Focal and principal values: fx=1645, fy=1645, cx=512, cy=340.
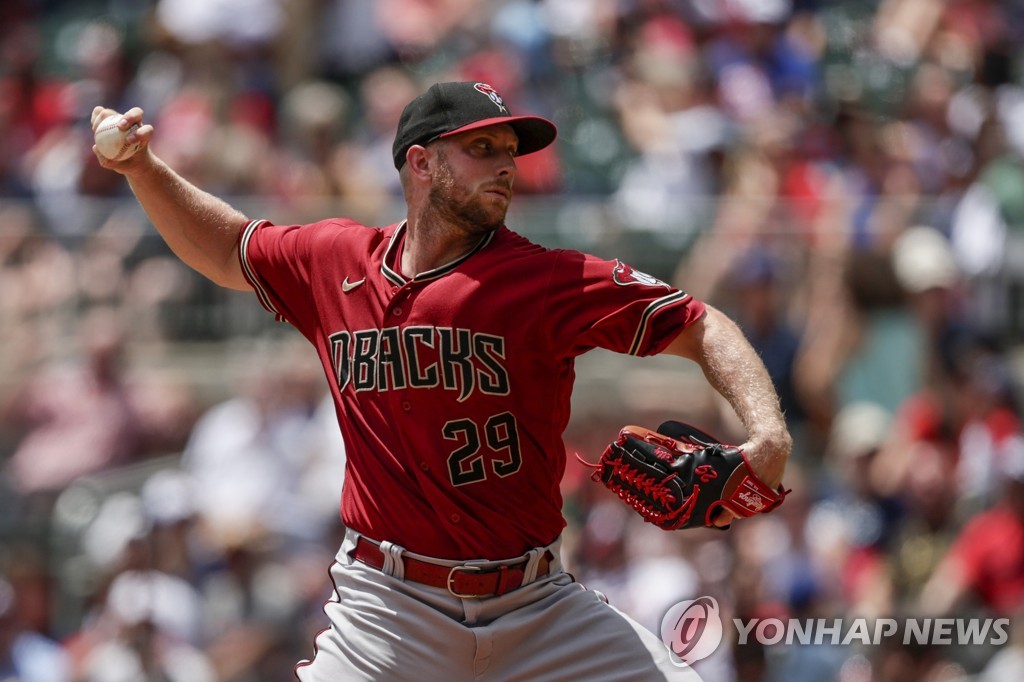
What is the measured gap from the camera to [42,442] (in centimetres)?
1098

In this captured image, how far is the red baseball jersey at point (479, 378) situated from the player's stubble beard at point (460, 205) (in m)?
0.07

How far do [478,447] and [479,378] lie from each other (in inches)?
8.0

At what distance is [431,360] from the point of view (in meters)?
4.84

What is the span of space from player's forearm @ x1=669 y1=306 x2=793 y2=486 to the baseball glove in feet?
0.19

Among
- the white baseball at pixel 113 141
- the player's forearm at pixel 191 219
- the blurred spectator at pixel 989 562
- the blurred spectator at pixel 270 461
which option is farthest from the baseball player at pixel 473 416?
the blurred spectator at pixel 270 461

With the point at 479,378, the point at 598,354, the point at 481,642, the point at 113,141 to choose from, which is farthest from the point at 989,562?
the point at 113,141

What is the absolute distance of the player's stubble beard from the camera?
16.0 feet

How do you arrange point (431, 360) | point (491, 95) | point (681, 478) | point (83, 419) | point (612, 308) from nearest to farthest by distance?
point (681, 478) → point (612, 308) → point (431, 360) → point (491, 95) → point (83, 419)

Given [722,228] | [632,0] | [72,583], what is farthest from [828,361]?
[72,583]

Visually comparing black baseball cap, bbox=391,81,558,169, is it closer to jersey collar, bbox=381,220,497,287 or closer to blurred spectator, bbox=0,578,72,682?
jersey collar, bbox=381,220,497,287

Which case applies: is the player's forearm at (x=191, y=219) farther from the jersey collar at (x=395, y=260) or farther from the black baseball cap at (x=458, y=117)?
the black baseball cap at (x=458, y=117)

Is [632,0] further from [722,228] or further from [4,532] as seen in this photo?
[4,532]

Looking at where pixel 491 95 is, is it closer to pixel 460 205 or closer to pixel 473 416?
pixel 460 205

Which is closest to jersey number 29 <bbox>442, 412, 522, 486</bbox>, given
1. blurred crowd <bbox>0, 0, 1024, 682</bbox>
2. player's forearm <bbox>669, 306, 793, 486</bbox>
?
player's forearm <bbox>669, 306, 793, 486</bbox>
